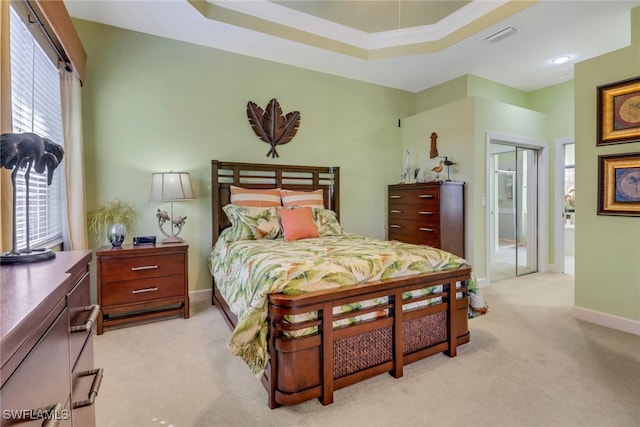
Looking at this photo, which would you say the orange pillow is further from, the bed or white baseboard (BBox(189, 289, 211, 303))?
white baseboard (BBox(189, 289, 211, 303))

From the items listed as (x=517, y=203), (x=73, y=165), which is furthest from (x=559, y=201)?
(x=73, y=165)

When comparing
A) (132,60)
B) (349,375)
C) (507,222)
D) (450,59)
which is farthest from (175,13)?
(507,222)

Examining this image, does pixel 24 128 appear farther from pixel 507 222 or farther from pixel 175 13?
pixel 507 222

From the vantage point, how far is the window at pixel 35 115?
6.48 ft

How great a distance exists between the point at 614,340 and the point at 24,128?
4606 mm

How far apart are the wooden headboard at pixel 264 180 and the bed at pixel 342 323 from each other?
0.94 metres

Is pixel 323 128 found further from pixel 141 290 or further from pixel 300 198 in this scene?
pixel 141 290

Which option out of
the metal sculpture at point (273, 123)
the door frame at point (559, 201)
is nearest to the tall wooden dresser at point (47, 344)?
the metal sculpture at point (273, 123)

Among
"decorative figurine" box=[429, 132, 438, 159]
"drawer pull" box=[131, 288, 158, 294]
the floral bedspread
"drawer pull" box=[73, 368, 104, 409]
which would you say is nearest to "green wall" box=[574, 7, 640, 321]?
the floral bedspread

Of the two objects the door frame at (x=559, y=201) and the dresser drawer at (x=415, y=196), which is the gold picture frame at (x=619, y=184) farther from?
the door frame at (x=559, y=201)

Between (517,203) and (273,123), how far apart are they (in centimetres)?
384

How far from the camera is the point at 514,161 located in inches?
192

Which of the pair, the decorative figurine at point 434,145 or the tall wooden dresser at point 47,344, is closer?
the tall wooden dresser at point 47,344

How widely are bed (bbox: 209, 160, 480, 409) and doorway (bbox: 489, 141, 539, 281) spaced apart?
3.01 metres
